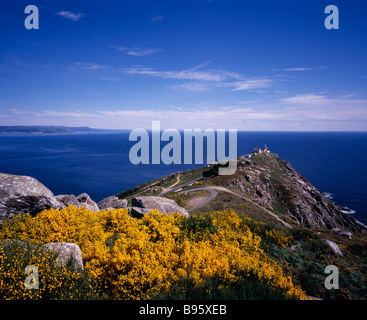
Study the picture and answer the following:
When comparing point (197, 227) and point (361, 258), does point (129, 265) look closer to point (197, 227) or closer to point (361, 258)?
point (197, 227)

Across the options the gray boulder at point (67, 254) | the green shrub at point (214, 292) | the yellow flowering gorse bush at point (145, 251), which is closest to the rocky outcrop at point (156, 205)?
the yellow flowering gorse bush at point (145, 251)

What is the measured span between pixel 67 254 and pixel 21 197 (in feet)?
21.9

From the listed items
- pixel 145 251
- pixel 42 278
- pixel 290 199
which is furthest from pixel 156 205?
pixel 290 199

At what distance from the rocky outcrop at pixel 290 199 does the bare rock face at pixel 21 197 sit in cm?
4531

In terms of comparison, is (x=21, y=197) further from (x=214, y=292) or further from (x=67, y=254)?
(x=214, y=292)

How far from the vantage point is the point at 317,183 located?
109 m

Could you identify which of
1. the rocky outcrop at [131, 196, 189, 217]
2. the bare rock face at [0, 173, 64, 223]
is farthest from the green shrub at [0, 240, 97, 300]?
the rocky outcrop at [131, 196, 189, 217]

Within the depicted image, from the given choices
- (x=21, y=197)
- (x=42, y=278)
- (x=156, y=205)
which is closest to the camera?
(x=42, y=278)

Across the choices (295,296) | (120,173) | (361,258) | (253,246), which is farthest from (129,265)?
(120,173)

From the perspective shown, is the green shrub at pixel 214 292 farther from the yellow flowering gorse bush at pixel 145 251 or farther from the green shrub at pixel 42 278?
the green shrub at pixel 42 278

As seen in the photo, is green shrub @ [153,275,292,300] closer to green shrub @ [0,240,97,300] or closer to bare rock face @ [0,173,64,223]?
green shrub @ [0,240,97,300]

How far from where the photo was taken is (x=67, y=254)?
10.4 metres

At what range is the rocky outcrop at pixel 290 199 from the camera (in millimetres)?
57125

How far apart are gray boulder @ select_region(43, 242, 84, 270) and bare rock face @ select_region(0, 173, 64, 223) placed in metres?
5.33
